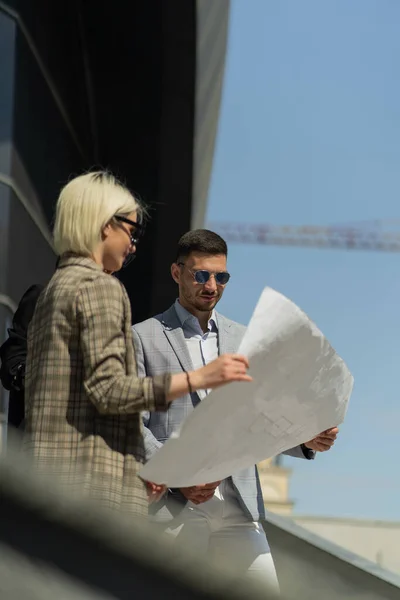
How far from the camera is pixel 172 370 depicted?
3986 mm

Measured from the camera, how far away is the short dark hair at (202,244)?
410 centimetres

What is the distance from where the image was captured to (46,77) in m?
11.5

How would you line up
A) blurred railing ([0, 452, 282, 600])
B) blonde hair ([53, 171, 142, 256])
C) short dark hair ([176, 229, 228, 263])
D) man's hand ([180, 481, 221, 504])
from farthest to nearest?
short dark hair ([176, 229, 228, 263]), man's hand ([180, 481, 221, 504]), blonde hair ([53, 171, 142, 256]), blurred railing ([0, 452, 282, 600])

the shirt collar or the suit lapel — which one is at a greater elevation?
the shirt collar

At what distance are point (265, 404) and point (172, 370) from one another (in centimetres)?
107

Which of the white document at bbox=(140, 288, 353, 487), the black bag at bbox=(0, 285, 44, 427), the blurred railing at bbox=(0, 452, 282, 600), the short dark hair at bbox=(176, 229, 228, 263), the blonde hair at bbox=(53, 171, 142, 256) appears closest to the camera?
the blurred railing at bbox=(0, 452, 282, 600)

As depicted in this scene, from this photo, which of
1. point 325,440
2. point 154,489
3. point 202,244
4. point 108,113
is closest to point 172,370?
point 202,244

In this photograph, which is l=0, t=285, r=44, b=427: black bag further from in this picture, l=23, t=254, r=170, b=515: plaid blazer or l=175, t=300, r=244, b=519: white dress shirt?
l=23, t=254, r=170, b=515: plaid blazer

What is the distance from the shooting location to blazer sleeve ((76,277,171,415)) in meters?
2.71

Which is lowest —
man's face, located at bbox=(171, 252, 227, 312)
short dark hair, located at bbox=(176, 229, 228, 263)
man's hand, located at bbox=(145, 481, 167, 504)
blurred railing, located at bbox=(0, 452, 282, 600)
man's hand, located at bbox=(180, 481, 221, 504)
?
man's hand, located at bbox=(180, 481, 221, 504)

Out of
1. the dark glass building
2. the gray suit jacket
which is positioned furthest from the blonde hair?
the dark glass building

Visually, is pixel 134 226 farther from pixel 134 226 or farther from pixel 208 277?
pixel 208 277

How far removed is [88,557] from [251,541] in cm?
292

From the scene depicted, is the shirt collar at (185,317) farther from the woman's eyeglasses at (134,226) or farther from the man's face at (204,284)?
the woman's eyeglasses at (134,226)
